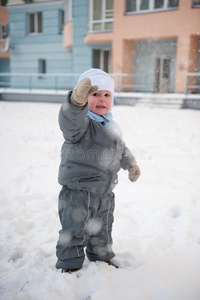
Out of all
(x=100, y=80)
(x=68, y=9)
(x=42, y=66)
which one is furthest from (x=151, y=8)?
(x=100, y=80)

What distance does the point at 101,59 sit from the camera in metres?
14.5

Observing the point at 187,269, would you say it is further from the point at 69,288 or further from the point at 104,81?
the point at 104,81

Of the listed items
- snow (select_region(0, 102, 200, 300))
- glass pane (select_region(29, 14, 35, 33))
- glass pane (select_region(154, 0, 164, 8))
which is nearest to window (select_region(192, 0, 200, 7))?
glass pane (select_region(154, 0, 164, 8))

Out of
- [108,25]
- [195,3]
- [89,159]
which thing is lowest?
[89,159]

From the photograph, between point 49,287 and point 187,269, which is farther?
point 187,269

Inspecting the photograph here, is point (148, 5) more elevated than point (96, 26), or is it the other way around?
point (148, 5)

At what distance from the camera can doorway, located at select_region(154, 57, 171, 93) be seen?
13.9 meters

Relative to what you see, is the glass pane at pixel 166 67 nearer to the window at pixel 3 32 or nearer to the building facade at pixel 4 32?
the building facade at pixel 4 32

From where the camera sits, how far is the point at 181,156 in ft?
14.6

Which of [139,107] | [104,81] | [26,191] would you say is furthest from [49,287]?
[139,107]

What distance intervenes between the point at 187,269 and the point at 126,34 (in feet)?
41.1

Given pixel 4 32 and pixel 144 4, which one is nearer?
pixel 144 4

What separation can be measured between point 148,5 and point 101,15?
101 inches

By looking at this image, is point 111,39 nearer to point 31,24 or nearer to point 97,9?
point 97,9
